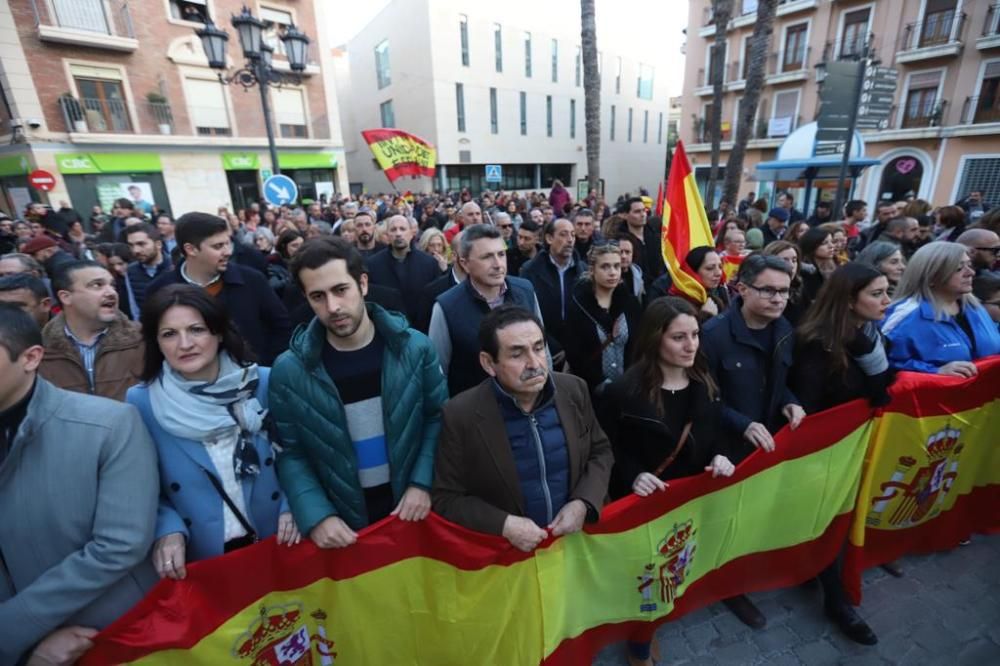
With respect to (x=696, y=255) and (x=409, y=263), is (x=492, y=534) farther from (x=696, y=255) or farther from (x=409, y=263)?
(x=409, y=263)

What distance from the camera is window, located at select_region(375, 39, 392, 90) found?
2836 cm

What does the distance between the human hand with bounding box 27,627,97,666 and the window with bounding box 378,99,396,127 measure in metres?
30.7

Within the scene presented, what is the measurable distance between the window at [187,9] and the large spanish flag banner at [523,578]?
22270 millimetres

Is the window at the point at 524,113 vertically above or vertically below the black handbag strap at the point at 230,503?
above

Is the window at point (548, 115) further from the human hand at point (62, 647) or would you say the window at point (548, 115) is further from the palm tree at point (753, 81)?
the human hand at point (62, 647)

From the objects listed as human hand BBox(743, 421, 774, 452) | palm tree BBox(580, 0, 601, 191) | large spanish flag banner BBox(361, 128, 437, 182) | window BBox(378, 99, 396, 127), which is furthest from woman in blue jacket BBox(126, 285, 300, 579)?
window BBox(378, 99, 396, 127)

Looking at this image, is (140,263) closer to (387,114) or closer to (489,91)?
(489,91)

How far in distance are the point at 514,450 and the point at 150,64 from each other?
72.6 ft

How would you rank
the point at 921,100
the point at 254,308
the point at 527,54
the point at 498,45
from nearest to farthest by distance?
the point at 254,308, the point at 921,100, the point at 498,45, the point at 527,54

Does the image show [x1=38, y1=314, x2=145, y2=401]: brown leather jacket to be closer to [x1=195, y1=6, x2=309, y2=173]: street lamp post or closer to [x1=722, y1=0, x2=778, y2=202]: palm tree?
[x1=195, y1=6, x2=309, y2=173]: street lamp post

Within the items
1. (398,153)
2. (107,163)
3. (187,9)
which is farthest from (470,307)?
(187,9)

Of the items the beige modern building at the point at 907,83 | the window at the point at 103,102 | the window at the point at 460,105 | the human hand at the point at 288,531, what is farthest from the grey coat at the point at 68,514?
the window at the point at 460,105

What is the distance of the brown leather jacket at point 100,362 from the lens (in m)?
2.41

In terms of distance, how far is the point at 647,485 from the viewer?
2.16 m
